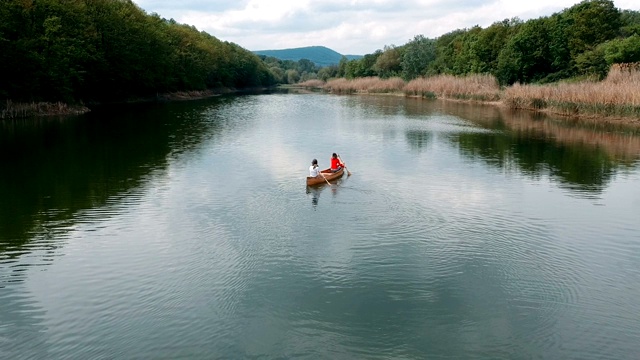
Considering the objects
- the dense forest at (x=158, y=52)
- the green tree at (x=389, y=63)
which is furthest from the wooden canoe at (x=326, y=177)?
the green tree at (x=389, y=63)

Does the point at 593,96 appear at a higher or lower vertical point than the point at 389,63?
lower

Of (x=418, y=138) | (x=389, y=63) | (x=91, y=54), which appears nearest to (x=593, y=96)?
(x=418, y=138)

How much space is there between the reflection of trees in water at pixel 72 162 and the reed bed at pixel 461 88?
3745 centimetres

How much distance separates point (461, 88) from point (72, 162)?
57.6 m

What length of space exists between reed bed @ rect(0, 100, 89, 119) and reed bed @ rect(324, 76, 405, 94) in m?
58.1

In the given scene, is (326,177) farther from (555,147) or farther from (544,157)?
(555,147)

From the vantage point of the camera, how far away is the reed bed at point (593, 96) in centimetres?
4150

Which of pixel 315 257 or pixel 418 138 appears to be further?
pixel 418 138

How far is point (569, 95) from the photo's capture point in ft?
156

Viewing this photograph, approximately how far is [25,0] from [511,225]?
43.8m

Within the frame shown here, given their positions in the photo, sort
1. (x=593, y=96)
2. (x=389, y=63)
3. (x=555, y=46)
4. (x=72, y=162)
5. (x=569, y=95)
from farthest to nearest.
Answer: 1. (x=389, y=63)
2. (x=555, y=46)
3. (x=569, y=95)
4. (x=593, y=96)
5. (x=72, y=162)

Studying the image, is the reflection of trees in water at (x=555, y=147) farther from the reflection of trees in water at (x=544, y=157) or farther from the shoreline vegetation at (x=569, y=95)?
the shoreline vegetation at (x=569, y=95)

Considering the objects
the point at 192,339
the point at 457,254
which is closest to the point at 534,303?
the point at 457,254

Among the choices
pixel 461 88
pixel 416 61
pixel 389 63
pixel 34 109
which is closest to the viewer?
pixel 34 109
